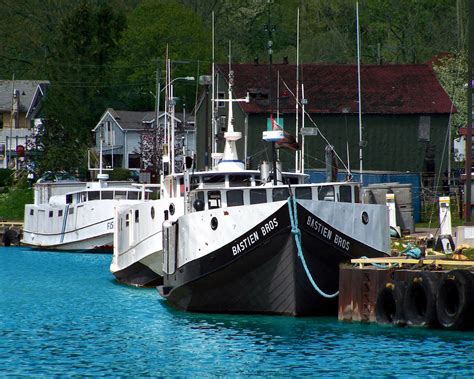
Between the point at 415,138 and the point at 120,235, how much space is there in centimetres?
3721

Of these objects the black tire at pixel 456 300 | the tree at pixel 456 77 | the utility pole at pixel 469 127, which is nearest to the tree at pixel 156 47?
the tree at pixel 456 77

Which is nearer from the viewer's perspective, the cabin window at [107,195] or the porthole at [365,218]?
the porthole at [365,218]

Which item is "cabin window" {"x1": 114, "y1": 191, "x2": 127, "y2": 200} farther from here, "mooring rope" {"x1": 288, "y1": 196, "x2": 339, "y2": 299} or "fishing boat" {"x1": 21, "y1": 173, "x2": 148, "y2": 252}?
"mooring rope" {"x1": 288, "y1": 196, "x2": 339, "y2": 299}

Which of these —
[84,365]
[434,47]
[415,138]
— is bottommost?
[84,365]

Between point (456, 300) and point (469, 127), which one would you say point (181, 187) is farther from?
point (456, 300)

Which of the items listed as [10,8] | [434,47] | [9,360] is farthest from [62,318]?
[10,8]

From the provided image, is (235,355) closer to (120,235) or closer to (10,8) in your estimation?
(120,235)

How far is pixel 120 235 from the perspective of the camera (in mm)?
48188

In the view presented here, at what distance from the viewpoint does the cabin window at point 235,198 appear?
114 feet

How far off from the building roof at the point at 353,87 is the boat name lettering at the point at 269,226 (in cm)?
4699

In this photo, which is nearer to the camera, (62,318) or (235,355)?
(235,355)

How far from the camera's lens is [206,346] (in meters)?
30.7

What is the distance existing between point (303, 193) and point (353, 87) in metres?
48.2

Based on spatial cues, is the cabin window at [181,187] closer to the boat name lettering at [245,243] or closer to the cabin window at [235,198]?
the cabin window at [235,198]
